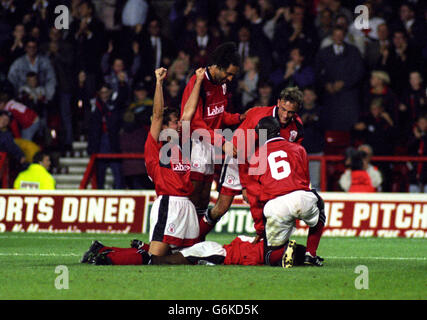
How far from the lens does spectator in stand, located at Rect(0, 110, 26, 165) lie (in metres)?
14.9

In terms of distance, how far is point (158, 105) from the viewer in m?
9.23

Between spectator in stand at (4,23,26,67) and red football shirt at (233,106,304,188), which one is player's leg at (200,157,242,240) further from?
spectator in stand at (4,23,26,67)

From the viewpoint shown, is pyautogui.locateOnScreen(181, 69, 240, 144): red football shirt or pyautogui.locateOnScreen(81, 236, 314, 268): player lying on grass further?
pyautogui.locateOnScreen(181, 69, 240, 144): red football shirt

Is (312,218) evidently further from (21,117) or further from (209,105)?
(21,117)

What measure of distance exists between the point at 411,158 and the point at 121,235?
4684mm

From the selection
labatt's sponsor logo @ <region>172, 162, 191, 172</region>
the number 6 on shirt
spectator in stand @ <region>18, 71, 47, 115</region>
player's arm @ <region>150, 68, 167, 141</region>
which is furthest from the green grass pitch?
spectator in stand @ <region>18, 71, 47, 115</region>

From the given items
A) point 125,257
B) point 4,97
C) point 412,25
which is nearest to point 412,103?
point 412,25

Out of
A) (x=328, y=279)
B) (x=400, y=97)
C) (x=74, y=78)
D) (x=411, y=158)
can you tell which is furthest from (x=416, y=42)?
(x=328, y=279)

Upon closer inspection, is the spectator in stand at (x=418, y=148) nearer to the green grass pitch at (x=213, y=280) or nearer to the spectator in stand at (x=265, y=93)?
the spectator in stand at (x=265, y=93)

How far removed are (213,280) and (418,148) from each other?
831 centimetres

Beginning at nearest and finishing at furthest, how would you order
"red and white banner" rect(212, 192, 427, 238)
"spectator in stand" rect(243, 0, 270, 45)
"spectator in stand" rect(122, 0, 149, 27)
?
"red and white banner" rect(212, 192, 427, 238) < "spectator in stand" rect(243, 0, 270, 45) < "spectator in stand" rect(122, 0, 149, 27)

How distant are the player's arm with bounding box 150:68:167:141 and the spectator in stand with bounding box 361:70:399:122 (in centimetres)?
674

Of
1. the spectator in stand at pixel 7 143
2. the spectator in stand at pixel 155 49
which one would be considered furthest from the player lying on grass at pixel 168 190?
the spectator in stand at pixel 155 49

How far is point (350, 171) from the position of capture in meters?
14.5
